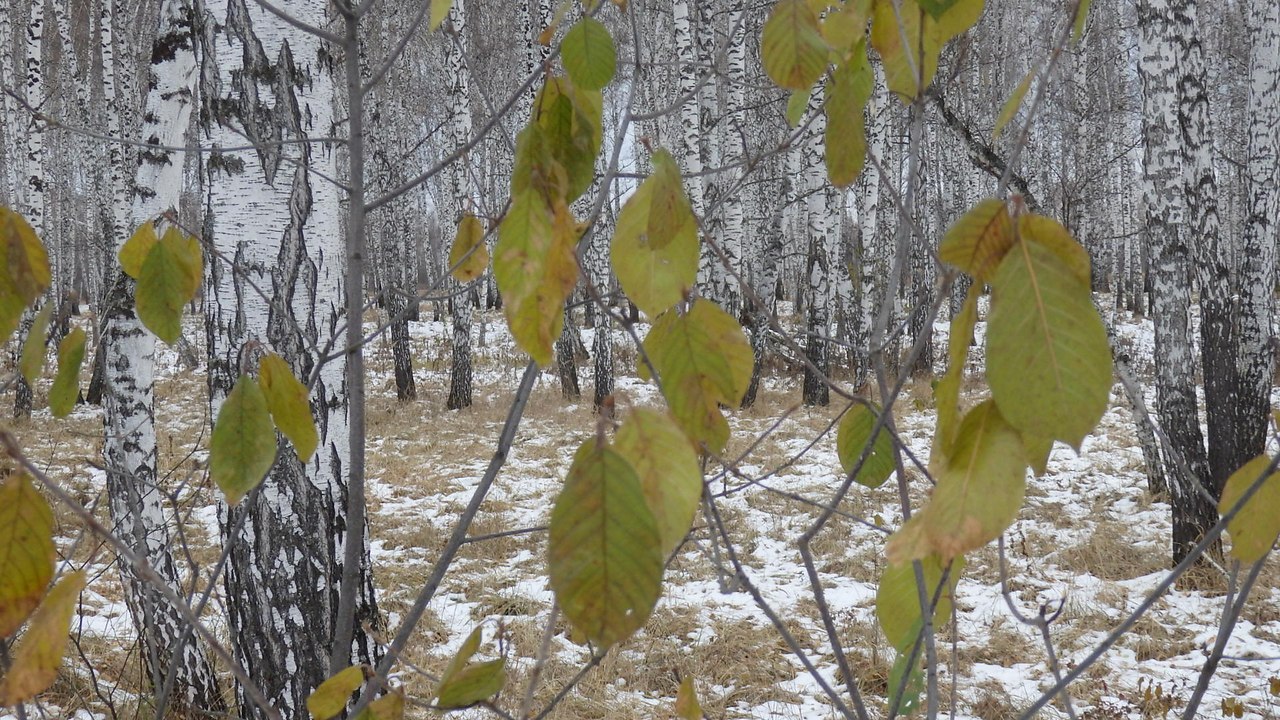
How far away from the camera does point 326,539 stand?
76.3 inches

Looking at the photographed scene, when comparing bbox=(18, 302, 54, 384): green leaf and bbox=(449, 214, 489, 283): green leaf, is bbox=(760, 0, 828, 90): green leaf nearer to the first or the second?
bbox=(449, 214, 489, 283): green leaf

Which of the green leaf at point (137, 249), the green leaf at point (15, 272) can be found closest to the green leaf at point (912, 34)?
the green leaf at point (15, 272)

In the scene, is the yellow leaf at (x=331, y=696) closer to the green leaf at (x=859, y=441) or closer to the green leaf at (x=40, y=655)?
the green leaf at (x=40, y=655)

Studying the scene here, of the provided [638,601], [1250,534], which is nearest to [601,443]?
[638,601]

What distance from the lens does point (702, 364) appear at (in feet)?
2.07

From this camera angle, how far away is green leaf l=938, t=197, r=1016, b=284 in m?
0.46

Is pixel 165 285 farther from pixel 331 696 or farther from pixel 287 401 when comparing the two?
pixel 331 696

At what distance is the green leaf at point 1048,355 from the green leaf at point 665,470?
178 mm

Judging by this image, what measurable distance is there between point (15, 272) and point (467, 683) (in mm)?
497

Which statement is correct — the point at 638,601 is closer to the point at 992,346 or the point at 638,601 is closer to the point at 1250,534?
the point at 992,346

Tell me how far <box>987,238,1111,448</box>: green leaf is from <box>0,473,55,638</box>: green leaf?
1.84 ft

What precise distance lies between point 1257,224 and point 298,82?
4.80 m

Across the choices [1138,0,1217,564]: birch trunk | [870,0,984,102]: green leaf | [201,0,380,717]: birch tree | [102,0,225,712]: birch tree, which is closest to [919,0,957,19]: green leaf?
[870,0,984,102]: green leaf

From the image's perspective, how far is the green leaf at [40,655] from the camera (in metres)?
0.53
